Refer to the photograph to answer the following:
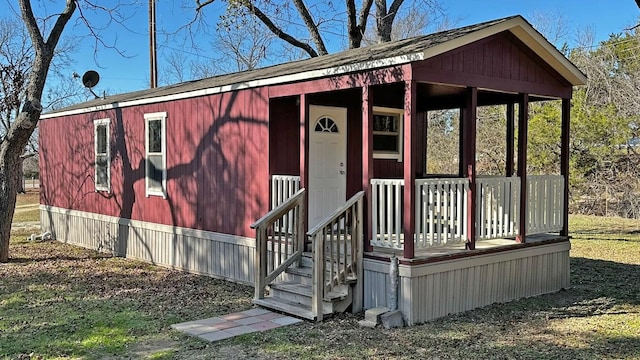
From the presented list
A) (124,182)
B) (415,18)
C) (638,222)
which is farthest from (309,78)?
(415,18)

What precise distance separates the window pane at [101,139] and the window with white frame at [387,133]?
18.9 feet

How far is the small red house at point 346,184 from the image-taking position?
6.14 m

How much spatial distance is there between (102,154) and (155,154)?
2.21 metres

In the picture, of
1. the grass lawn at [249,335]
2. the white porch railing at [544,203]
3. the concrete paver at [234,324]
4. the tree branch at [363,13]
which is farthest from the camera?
the tree branch at [363,13]

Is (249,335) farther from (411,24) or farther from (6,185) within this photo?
(411,24)

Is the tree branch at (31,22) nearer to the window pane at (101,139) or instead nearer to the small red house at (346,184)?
the small red house at (346,184)

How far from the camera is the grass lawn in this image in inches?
196

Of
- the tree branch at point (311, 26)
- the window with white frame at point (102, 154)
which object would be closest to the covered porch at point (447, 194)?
the window with white frame at point (102, 154)

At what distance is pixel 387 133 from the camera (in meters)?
9.46

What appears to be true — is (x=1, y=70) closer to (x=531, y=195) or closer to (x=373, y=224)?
(x=373, y=224)

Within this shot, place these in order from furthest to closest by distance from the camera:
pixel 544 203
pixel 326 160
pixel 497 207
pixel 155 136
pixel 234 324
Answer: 1. pixel 155 136
2. pixel 326 160
3. pixel 544 203
4. pixel 497 207
5. pixel 234 324

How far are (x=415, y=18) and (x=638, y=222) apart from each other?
1228cm

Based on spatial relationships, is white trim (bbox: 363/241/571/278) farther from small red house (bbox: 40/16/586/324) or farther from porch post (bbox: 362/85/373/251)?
porch post (bbox: 362/85/373/251)

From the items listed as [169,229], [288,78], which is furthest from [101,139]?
[288,78]
